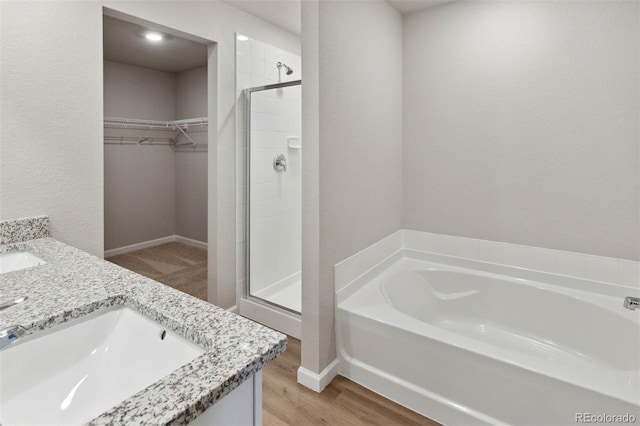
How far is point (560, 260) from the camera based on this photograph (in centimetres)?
225

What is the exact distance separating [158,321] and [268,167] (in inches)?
83.8

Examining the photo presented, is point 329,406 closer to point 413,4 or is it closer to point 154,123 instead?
point 413,4

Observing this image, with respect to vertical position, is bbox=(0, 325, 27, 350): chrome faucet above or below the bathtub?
above

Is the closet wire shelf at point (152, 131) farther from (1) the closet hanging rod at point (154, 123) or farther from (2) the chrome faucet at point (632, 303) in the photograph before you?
(2) the chrome faucet at point (632, 303)

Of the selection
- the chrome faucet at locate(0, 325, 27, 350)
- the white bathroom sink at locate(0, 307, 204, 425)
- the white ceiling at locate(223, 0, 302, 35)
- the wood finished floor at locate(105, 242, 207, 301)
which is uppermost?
the white ceiling at locate(223, 0, 302, 35)

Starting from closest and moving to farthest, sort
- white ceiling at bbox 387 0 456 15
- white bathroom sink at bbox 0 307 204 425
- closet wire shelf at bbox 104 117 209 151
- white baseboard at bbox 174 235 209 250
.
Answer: white bathroom sink at bbox 0 307 204 425, white ceiling at bbox 387 0 456 15, closet wire shelf at bbox 104 117 209 151, white baseboard at bbox 174 235 209 250

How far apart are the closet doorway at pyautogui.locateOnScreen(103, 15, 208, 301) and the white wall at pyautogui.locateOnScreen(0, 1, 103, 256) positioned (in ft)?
7.16

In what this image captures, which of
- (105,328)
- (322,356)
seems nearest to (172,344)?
(105,328)

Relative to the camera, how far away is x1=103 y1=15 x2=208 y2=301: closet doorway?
14.2 ft

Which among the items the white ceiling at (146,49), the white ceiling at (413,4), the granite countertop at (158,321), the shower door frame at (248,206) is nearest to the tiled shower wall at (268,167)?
the shower door frame at (248,206)

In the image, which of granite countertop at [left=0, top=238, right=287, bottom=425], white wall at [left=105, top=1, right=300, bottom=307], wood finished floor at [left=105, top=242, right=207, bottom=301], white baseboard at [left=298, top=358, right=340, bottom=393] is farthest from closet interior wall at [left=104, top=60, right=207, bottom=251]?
granite countertop at [left=0, top=238, right=287, bottom=425]

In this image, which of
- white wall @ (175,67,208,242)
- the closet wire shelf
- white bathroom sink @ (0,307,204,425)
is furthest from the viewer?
white wall @ (175,67,208,242)

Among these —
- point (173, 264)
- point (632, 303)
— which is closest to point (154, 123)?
point (173, 264)

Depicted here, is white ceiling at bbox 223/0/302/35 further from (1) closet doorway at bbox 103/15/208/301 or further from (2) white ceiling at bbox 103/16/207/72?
(1) closet doorway at bbox 103/15/208/301
